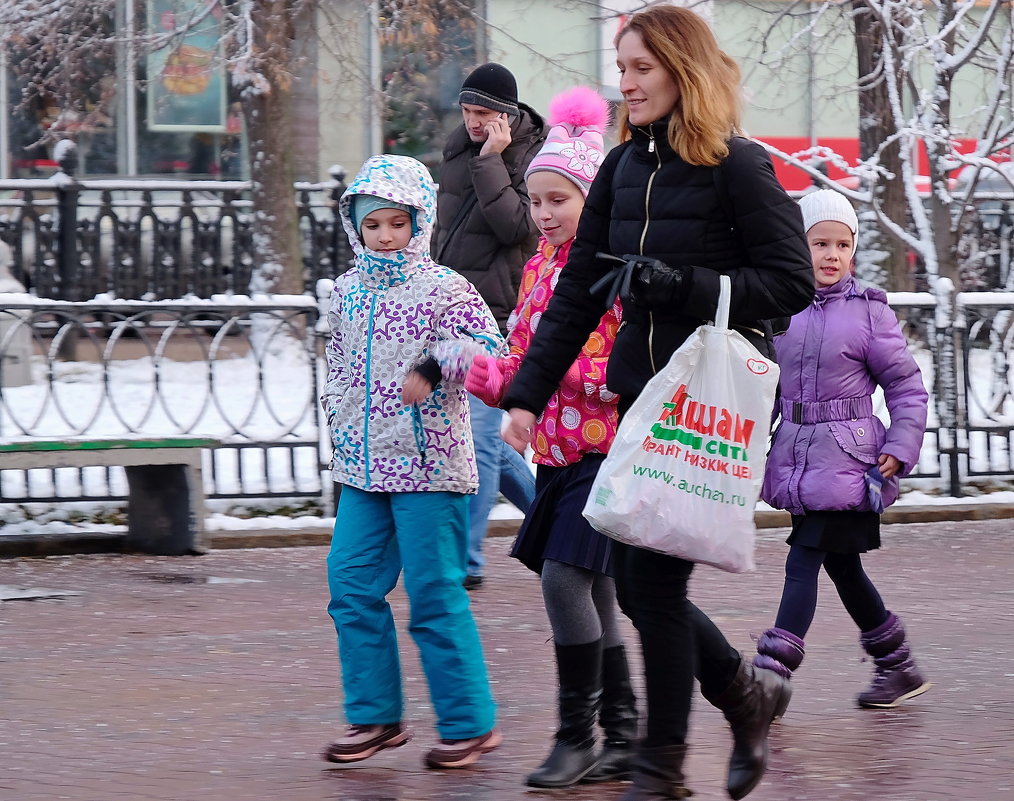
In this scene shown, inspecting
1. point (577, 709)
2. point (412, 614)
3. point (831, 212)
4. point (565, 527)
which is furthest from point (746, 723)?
point (831, 212)

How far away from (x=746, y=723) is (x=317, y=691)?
1761 mm

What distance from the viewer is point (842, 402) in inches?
188

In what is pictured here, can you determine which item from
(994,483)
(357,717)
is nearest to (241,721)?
(357,717)

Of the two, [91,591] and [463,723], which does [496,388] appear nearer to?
[463,723]

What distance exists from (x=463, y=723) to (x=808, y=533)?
123 cm

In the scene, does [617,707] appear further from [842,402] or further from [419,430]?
[842,402]

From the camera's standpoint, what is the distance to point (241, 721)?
476 centimetres

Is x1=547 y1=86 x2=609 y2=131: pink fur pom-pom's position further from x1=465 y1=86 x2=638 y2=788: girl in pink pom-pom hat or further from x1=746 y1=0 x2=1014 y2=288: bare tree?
x1=746 y1=0 x2=1014 y2=288: bare tree

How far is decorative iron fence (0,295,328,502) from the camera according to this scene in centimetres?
866

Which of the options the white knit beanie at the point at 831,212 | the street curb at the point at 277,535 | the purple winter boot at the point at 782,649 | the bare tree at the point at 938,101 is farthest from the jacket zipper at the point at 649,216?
the bare tree at the point at 938,101

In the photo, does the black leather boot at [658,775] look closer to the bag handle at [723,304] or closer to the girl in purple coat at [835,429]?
the bag handle at [723,304]

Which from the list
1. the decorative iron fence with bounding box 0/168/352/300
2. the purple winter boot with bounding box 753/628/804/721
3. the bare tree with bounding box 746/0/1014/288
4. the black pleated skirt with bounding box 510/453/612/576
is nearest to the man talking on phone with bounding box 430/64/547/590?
the purple winter boot with bounding box 753/628/804/721

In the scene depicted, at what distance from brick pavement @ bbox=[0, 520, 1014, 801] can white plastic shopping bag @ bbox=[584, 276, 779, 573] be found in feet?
2.59

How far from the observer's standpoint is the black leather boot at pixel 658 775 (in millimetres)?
3643
